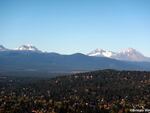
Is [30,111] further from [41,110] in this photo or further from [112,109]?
[112,109]

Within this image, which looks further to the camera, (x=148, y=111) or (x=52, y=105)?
(x=52, y=105)

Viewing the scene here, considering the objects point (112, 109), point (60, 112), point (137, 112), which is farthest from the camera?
point (112, 109)

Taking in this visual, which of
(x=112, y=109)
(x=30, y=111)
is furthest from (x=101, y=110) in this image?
(x=30, y=111)

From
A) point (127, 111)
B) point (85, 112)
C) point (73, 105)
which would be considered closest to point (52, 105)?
point (73, 105)

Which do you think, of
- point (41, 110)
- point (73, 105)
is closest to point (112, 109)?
point (73, 105)

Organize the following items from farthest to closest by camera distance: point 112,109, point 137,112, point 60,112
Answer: point 112,109 → point 60,112 → point 137,112

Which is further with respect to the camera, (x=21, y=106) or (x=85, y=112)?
(x=21, y=106)

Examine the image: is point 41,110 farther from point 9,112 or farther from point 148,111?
point 148,111

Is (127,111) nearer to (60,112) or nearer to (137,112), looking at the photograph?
(137,112)
